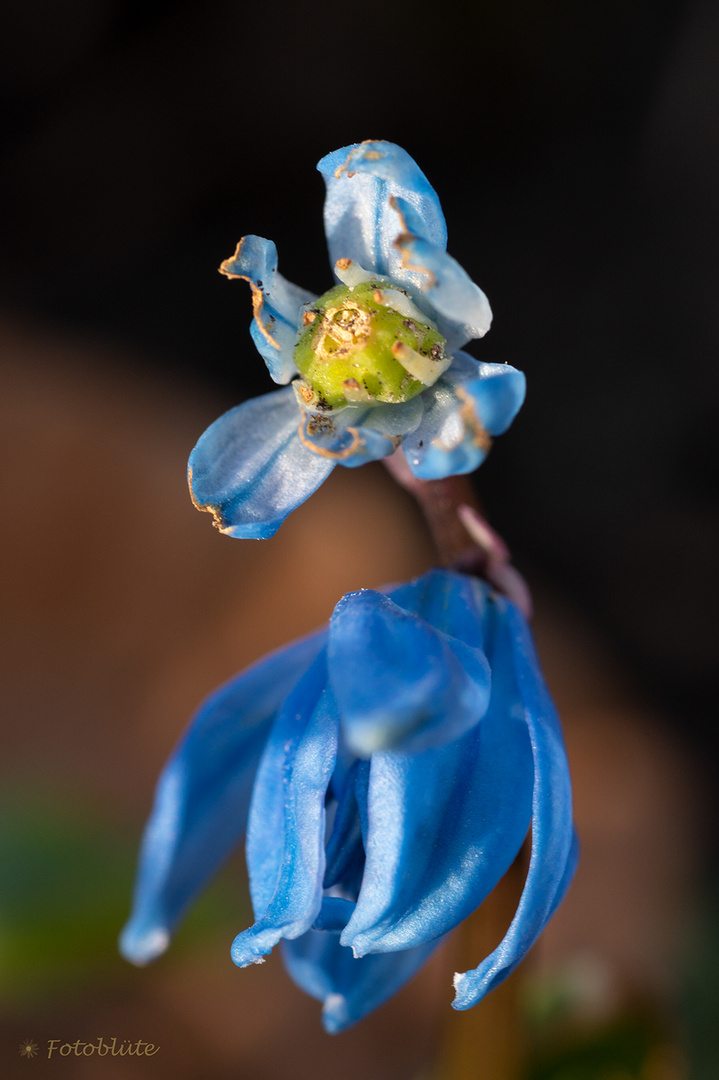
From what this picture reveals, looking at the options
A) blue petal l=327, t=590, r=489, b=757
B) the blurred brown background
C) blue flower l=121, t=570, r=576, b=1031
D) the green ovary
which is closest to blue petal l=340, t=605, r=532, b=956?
→ blue flower l=121, t=570, r=576, b=1031

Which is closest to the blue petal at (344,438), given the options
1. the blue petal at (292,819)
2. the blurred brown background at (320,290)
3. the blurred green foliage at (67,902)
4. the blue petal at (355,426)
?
the blue petal at (355,426)

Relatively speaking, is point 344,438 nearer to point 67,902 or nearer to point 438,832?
point 438,832

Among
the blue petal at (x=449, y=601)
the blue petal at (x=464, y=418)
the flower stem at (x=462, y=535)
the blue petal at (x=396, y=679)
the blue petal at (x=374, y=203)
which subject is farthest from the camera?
the flower stem at (x=462, y=535)

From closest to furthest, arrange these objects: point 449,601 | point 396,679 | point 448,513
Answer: point 396,679
point 449,601
point 448,513

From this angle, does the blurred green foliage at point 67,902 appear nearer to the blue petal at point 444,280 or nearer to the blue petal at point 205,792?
the blue petal at point 205,792

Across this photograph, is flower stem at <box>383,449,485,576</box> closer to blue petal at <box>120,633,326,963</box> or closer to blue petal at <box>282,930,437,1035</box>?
blue petal at <box>120,633,326,963</box>

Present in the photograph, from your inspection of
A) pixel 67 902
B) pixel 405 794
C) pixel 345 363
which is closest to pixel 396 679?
pixel 405 794

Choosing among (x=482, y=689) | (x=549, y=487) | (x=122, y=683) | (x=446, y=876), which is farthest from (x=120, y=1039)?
(x=549, y=487)
